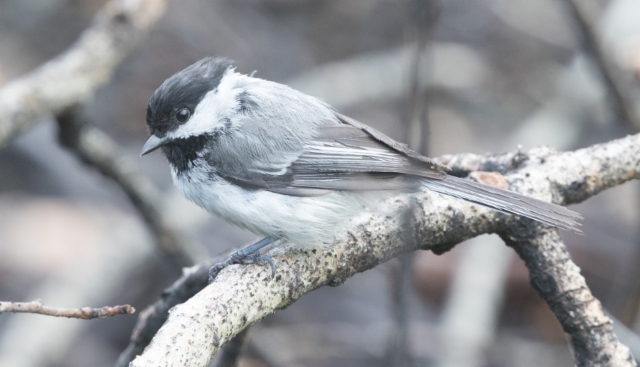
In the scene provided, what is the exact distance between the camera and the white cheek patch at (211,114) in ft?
8.99

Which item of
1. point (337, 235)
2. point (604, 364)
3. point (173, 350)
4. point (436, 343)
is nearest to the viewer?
point (173, 350)

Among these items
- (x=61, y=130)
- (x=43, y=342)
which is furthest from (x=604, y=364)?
(x=43, y=342)

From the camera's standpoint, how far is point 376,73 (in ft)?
21.5

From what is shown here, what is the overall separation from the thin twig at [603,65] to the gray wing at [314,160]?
2489mm

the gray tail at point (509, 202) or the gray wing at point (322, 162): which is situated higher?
the gray wing at point (322, 162)

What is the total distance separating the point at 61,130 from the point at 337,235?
2.07 metres

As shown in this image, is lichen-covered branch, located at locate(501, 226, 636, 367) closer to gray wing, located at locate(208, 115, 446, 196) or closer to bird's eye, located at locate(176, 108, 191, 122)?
gray wing, located at locate(208, 115, 446, 196)

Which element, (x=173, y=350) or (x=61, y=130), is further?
(x=61, y=130)

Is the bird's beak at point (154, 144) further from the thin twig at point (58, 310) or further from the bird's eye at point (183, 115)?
the thin twig at point (58, 310)

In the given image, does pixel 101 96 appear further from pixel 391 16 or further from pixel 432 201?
Answer: pixel 432 201

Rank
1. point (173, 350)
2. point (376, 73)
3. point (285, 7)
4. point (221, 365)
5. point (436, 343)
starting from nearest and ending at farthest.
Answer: point (173, 350)
point (221, 365)
point (436, 343)
point (376, 73)
point (285, 7)

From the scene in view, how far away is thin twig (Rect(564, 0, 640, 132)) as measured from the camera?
4.32 meters

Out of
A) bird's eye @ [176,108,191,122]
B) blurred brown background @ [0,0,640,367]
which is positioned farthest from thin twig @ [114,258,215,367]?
bird's eye @ [176,108,191,122]

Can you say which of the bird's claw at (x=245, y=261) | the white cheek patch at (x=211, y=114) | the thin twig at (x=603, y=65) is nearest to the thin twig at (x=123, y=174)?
the white cheek patch at (x=211, y=114)
